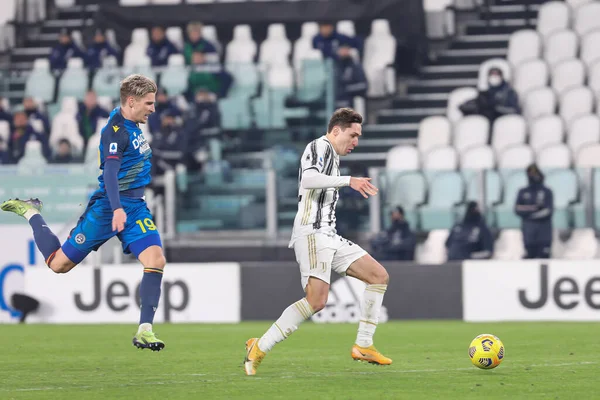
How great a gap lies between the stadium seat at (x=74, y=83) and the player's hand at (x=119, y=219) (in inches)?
476

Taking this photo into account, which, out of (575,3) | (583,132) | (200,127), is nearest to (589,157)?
(583,132)

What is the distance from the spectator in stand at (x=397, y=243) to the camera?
681 inches

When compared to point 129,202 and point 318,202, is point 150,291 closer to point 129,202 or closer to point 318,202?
point 129,202

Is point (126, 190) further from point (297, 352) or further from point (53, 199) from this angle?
point (53, 199)

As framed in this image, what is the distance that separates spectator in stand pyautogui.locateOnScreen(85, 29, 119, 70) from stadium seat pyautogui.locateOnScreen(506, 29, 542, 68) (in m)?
7.16

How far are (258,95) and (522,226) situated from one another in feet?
15.1

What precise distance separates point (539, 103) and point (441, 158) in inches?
76.8

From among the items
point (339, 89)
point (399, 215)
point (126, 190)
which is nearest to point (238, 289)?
point (399, 215)

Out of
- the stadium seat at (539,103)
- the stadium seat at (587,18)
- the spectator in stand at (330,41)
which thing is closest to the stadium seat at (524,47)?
the stadium seat at (587,18)

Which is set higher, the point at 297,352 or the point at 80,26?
the point at 80,26

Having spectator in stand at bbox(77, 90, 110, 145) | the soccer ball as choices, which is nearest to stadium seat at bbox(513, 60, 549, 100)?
spectator in stand at bbox(77, 90, 110, 145)

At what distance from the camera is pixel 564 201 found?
17.0 metres

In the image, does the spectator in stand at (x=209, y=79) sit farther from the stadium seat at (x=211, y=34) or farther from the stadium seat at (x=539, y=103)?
the stadium seat at (x=539, y=103)

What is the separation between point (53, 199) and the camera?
18.3 meters
